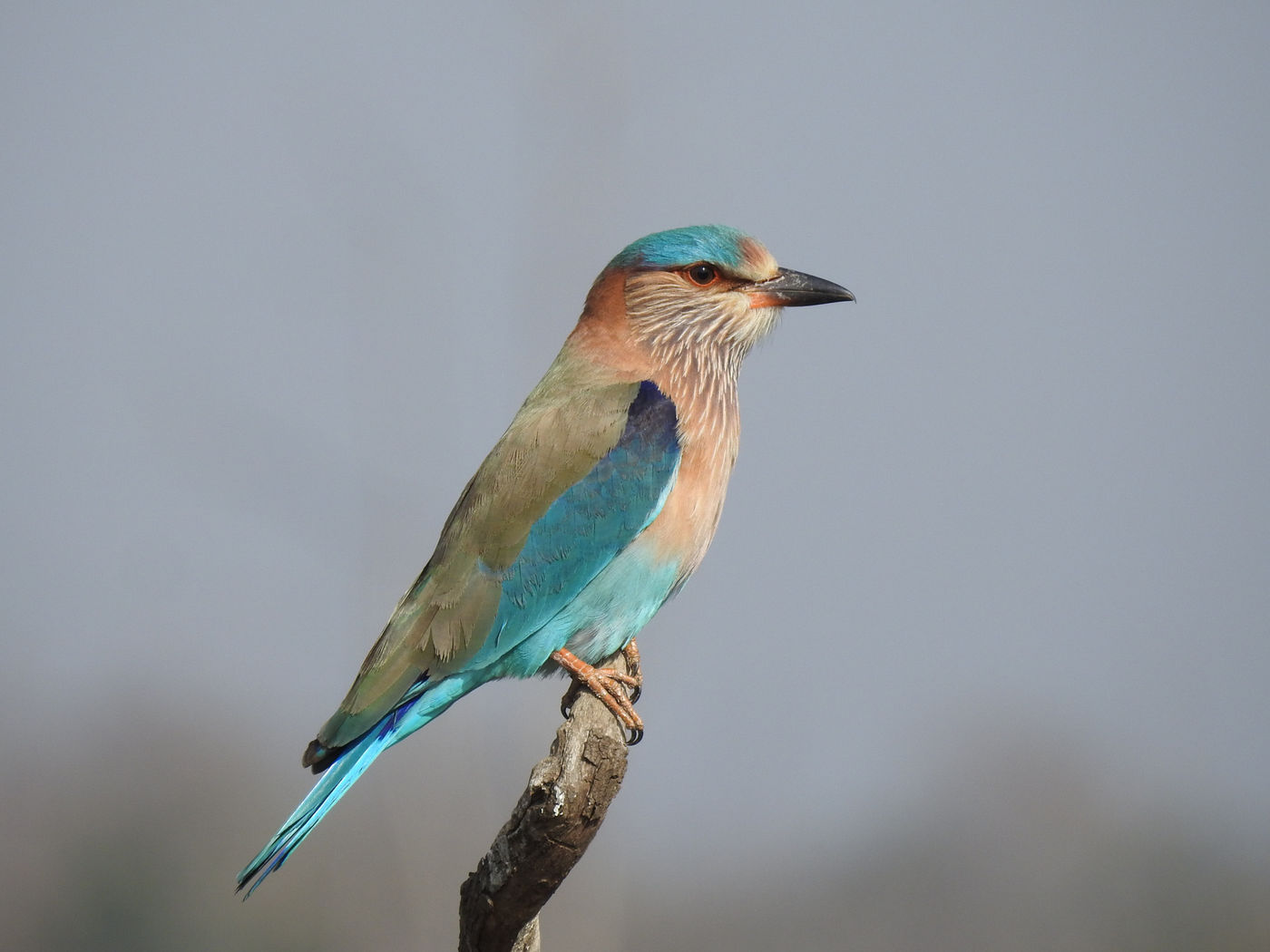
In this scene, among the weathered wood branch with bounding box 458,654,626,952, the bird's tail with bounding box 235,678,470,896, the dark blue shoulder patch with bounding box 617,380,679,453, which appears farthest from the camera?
the dark blue shoulder patch with bounding box 617,380,679,453

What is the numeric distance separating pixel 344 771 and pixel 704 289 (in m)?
2.08

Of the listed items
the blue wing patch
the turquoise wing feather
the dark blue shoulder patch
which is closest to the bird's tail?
the turquoise wing feather

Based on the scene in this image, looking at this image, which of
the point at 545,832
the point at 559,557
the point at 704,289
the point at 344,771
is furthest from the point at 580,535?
the point at 545,832

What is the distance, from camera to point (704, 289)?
4465 mm

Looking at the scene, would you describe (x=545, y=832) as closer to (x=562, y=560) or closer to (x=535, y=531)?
(x=562, y=560)

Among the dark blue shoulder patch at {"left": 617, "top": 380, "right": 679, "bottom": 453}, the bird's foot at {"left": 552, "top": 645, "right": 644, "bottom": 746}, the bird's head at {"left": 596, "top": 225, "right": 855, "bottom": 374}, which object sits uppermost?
the bird's head at {"left": 596, "top": 225, "right": 855, "bottom": 374}

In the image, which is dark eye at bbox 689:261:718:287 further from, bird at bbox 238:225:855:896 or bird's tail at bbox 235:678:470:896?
bird's tail at bbox 235:678:470:896

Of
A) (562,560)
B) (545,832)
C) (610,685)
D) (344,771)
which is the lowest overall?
(344,771)

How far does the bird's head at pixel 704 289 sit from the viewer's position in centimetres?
442

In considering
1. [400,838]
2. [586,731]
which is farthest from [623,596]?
[400,838]

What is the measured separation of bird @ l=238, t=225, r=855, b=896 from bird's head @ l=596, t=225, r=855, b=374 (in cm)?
21

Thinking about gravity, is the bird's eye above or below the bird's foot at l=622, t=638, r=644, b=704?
above

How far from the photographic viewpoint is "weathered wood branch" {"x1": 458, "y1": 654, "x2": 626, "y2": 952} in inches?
112

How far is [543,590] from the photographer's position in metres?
3.90
